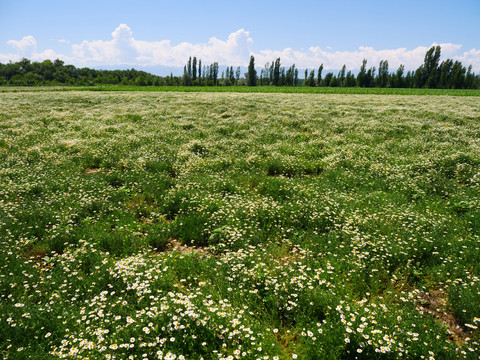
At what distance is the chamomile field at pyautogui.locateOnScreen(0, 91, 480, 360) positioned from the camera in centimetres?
405

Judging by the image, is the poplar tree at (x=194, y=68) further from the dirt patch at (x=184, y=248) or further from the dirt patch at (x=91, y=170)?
the dirt patch at (x=184, y=248)

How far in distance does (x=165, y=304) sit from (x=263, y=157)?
9.82m

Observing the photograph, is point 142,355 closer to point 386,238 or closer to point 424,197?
point 386,238

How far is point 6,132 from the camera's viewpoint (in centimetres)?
1770

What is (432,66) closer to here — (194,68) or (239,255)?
(194,68)

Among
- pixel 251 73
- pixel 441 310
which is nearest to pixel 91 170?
pixel 441 310

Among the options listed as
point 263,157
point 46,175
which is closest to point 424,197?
point 263,157

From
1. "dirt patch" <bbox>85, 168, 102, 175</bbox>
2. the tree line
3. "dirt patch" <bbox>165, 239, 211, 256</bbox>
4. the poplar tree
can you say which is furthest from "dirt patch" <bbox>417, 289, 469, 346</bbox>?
the poplar tree

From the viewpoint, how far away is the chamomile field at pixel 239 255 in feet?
13.3

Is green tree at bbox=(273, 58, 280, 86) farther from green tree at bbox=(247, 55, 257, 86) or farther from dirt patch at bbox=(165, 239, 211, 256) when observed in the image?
dirt patch at bbox=(165, 239, 211, 256)

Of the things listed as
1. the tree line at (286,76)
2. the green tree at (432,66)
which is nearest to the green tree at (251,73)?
the tree line at (286,76)

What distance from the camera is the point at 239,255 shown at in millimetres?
6102

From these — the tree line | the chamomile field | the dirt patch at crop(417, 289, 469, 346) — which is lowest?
the dirt patch at crop(417, 289, 469, 346)

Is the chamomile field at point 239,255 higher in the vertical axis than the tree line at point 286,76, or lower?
lower
